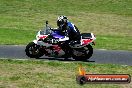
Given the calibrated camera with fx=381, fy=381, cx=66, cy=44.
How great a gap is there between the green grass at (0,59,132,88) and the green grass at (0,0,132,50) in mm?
6196

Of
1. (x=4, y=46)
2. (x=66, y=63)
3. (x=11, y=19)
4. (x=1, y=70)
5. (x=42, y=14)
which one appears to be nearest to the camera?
(x=1, y=70)

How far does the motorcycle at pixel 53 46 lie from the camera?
19.4 metres

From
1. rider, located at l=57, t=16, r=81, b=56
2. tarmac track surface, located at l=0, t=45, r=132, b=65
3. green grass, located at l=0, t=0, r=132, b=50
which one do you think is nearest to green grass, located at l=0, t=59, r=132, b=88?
tarmac track surface, located at l=0, t=45, r=132, b=65

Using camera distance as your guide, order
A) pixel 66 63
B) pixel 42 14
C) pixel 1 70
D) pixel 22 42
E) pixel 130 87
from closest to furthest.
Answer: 1. pixel 130 87
2. pixel 1 70
3. pixel 66 63
4. pixel 22 42
5. pixel 42 14

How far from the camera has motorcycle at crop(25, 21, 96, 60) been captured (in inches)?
765

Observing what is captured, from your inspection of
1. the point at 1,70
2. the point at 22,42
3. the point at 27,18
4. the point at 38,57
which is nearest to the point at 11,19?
the point at 27,18

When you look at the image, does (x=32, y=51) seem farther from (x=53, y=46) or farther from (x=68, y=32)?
(x=68, y=32)

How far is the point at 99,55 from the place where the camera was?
68.9 feet

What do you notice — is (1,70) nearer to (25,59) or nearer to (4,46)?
(25,59)

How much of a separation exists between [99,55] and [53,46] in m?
2.90

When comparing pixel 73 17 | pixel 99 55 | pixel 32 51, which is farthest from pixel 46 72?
pixel 73 17

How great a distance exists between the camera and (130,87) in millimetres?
14633

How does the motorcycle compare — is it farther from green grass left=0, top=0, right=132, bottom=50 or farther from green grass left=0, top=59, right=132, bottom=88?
green grass left=0, top=0, right=132, bottom=50

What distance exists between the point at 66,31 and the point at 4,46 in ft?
15.7
